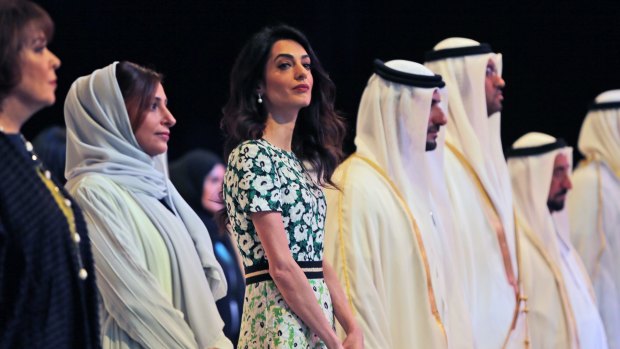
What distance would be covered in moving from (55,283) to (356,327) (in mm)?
1339

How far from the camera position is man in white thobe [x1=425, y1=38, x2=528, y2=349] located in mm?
5762

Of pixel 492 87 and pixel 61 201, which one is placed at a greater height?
pixel 61 201

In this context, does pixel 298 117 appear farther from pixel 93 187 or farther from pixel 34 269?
pixel 34 269

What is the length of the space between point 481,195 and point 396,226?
40.1 inches

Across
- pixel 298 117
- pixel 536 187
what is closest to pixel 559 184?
pixel 536 187

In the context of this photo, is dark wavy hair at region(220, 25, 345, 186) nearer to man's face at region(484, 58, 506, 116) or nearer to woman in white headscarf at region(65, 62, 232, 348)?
woman in white headscarf at region(65, 62, 232, 348)

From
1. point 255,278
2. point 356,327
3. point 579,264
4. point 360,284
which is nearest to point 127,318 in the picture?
point 255,278

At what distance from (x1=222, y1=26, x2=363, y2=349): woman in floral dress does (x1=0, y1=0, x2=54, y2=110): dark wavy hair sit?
1002 millimetres

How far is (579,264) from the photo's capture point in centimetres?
667

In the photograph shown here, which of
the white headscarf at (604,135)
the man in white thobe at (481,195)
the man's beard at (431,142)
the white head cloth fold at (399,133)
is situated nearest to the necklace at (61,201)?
the white head cloth fold at (399,133)

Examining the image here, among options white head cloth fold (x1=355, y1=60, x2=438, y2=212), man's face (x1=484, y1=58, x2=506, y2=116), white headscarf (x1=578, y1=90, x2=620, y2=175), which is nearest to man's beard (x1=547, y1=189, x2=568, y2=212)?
white headscarf (x1=578, y1=90, x2=620, y2=175)

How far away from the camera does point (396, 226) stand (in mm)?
5031

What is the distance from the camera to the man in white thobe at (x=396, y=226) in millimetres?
4867

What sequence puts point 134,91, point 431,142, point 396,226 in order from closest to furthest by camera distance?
point 134,91 < point 396,226 < point 431,142
